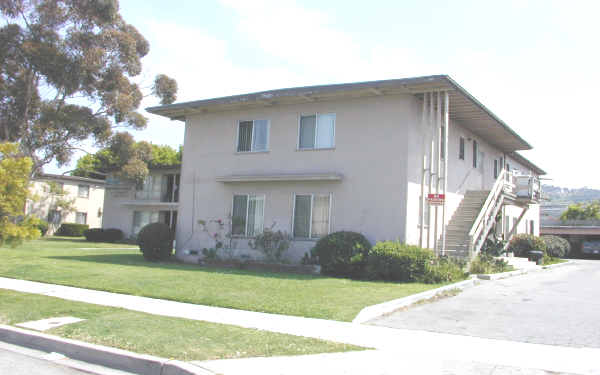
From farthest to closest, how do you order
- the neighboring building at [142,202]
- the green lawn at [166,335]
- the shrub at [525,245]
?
the neighboring building at [142,202], the shrub at [525,245], the green lawn at [166,335]

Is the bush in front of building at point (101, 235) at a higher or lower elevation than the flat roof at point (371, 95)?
lower

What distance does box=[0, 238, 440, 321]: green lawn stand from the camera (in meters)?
10.2

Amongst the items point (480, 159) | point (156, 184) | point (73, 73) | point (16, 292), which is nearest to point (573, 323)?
point (16, 292)

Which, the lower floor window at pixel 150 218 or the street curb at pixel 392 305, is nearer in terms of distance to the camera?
the street curb at pixel 392 305

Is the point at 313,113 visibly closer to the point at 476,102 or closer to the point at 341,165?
the point at 341,165

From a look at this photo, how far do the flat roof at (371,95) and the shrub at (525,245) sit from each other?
20.1ft

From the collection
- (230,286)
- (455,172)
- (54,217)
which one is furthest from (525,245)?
(54,217)

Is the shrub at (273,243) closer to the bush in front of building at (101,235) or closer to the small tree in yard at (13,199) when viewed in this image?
the small tree in yard at (13,199)

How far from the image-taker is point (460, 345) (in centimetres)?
740

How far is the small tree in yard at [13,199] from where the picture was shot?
10.6m

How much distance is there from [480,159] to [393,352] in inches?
Answer: 717

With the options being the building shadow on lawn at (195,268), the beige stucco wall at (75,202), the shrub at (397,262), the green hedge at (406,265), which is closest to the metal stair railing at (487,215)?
the green hedge at (406,265)

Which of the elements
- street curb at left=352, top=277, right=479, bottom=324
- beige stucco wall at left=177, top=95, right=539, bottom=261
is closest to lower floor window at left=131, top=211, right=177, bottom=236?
beige stucco wall at left=177, top=95, right=539, bottom=261

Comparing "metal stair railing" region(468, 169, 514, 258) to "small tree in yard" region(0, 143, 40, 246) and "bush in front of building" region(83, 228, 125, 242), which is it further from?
"bush in front of building" region(83, 228, 125, 242)
